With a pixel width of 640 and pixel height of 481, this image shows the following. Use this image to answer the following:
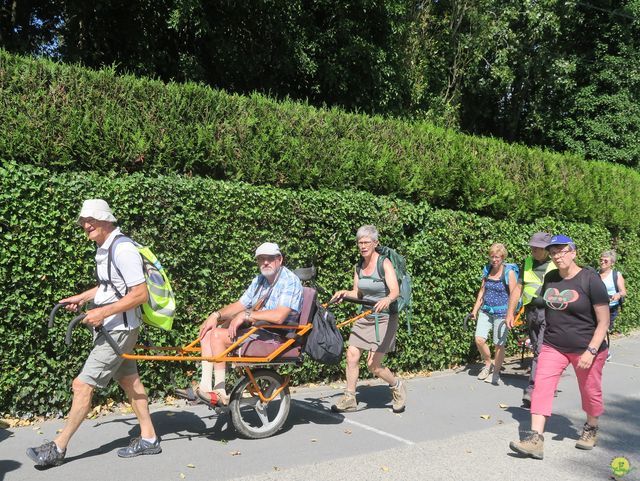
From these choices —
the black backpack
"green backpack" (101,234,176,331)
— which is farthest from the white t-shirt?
the black backpack

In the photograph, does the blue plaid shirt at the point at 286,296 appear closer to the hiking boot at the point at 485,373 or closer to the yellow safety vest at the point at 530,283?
the yellow safety vest at the point at 530,283

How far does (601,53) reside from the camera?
23547mm

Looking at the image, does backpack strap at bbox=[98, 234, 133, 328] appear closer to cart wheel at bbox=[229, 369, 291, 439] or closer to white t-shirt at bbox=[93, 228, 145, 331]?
white t-shirt at bbox=[93, 228, 145, 331]

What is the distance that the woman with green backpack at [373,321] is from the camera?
664cm

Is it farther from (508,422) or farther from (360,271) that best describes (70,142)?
(508,422)

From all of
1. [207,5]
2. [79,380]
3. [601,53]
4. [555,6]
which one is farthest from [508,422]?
[601,53]

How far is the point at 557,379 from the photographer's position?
5.73 m

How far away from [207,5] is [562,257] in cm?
995

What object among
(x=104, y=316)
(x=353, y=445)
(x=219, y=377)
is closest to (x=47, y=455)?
(x=104, y=316)

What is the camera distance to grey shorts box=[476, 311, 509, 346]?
8.65 meters

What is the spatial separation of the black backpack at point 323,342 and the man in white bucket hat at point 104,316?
1.52m

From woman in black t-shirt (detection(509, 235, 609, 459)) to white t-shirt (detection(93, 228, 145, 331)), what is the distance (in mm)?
3389

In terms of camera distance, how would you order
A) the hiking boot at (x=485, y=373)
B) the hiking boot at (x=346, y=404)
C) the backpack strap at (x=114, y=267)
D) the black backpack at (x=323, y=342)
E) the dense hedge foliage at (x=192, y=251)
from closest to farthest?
the backpack strap at (x=114, y=267) → the black backpack at (x=323, y=342) → the dense hedge foliage at (x=192, y=251) → the hiking boot at (x=346, y=404) → the hiking boot at (x=485, y=373)
